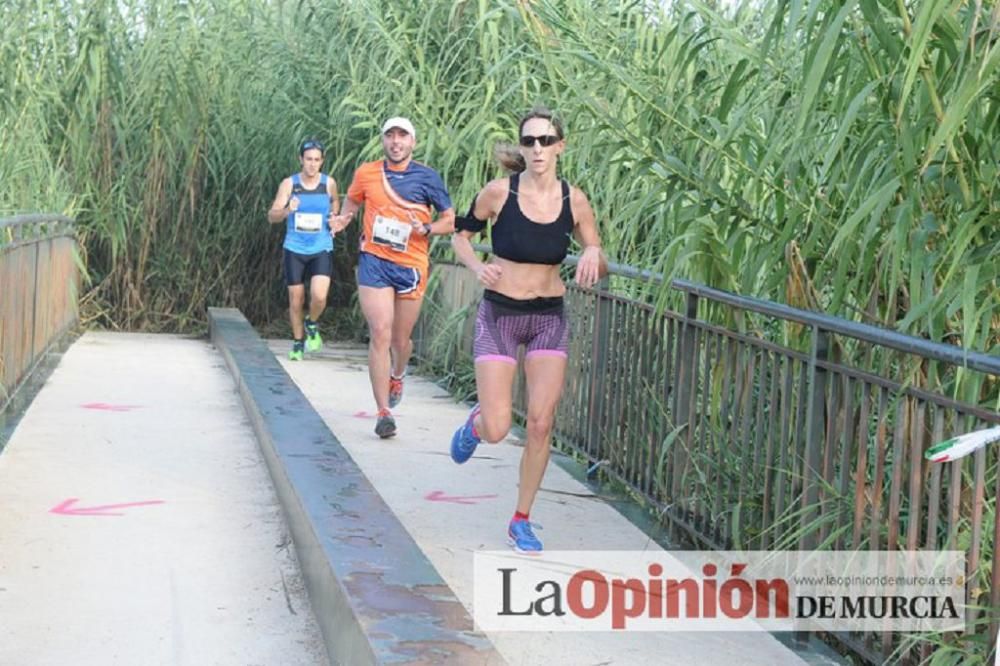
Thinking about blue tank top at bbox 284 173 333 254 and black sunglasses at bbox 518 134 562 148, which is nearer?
black sunglasses at bbox 518 134 562 148

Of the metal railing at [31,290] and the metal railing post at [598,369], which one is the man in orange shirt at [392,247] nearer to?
the metal railing post at [598,369]

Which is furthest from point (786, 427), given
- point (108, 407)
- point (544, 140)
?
point (108, 407)

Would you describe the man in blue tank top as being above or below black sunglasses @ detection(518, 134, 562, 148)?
below

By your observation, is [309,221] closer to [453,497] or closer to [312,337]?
[312,337]

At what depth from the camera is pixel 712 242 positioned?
694 cm

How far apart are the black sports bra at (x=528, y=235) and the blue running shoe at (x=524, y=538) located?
110 centimetres

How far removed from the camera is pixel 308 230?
15086 mm

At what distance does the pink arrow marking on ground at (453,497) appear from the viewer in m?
8.30

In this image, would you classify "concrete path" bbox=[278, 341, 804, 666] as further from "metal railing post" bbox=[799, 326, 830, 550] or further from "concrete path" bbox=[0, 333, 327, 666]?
"concrete path" bbox=[0, 333, 327, 666]

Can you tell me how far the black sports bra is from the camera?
283 inches

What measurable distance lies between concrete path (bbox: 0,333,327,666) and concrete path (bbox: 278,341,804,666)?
0.61 meters

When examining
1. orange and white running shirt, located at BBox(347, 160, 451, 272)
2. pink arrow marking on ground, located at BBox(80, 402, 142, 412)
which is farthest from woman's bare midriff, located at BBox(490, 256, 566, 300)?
pink arrow marking on ground, located at BBox(80, 402, 142, 412)

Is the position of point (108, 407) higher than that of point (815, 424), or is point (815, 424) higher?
point (815, 424)

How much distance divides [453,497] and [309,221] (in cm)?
705
